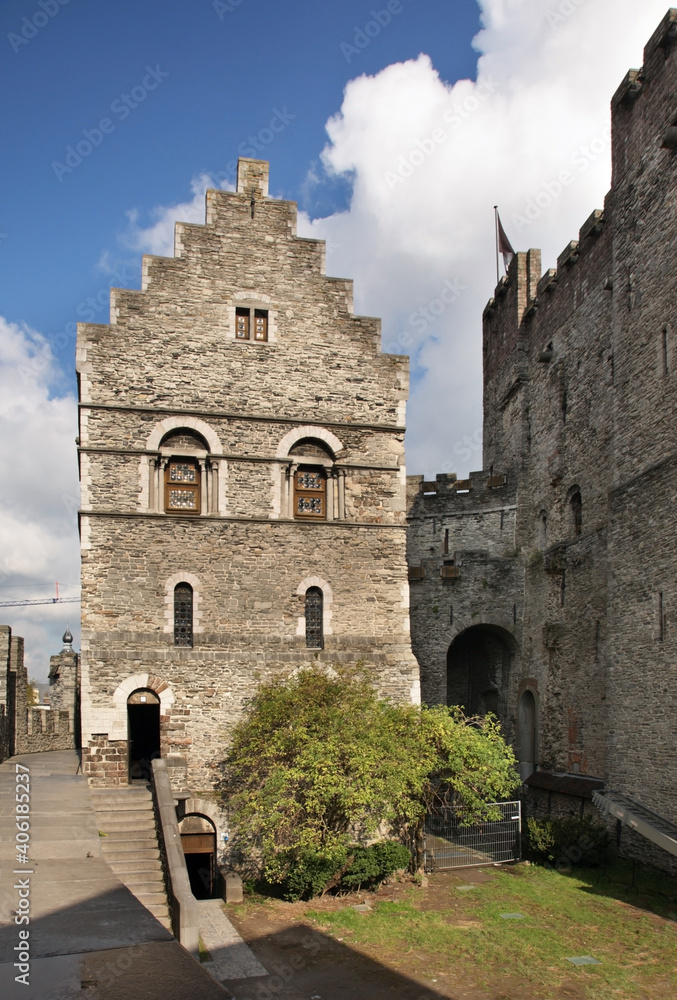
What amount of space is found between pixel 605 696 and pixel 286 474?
Result: 10001mm

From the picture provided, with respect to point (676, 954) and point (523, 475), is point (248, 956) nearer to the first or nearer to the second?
point (676, 954)

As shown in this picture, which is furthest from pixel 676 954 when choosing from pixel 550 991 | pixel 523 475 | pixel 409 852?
pixel 523 475

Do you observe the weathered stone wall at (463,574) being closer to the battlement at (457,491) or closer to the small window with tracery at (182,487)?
the battlement at (457,491)

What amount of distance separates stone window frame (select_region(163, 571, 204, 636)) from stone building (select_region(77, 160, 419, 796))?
43mm

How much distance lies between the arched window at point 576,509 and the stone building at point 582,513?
0.10 metres

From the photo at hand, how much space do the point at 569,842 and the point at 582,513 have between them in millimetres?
9317

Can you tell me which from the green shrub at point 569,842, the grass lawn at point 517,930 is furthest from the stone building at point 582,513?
the grass lawn at point 517,930

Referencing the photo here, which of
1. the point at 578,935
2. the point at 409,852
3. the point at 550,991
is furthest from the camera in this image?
the point at 409,852

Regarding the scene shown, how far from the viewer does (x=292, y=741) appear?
16.8m

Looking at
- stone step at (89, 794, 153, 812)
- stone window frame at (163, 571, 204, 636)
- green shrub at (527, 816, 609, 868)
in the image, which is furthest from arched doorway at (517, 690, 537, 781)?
stone step at (89, 794, 153, 812)

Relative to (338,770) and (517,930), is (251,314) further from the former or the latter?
(517,930)

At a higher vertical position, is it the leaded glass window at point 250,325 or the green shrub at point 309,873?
the leaded glass window at point 250,325

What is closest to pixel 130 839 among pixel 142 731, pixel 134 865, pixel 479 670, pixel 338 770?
pixel 134 865

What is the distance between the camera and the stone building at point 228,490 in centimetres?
1830
